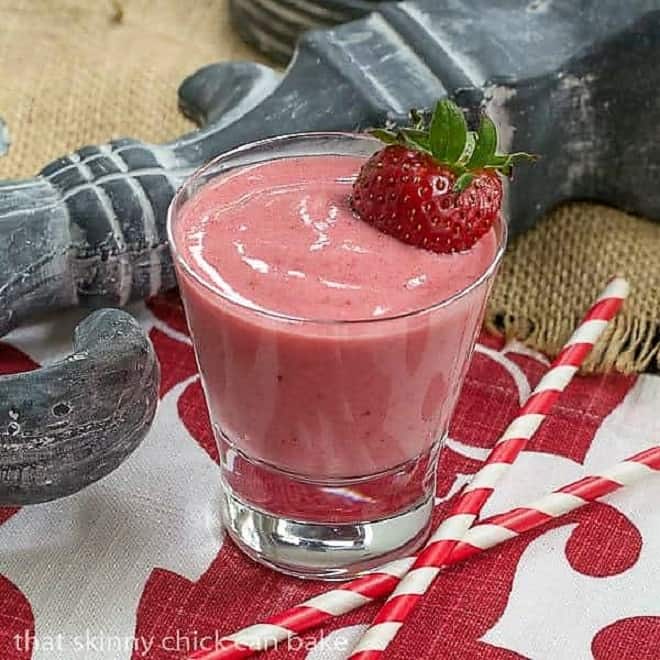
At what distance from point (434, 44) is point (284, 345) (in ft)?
1.49

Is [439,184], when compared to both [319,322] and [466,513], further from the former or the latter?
[466,513]

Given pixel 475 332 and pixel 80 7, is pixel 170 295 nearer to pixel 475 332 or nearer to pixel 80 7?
pixel 475 332

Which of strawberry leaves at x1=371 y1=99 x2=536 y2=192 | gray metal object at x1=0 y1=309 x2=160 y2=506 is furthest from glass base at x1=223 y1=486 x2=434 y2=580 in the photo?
strawberry leaves at x1=371 y1=99 x2=536 y2=192

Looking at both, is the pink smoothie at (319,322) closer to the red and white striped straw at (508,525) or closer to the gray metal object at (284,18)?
the red and white striped straw at (508,525)

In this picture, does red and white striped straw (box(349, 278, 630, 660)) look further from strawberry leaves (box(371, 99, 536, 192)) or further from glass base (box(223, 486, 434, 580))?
strawberry leaves (box(371, 99, 536, 192))

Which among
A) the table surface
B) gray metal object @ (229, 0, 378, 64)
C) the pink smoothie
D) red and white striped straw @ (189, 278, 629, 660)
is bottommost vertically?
the table surface

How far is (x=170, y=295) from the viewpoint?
3.81ft

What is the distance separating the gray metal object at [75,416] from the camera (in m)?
0.87

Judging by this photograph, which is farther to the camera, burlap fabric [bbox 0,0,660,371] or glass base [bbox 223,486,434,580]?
burlap fabric [bbox 0,0,660,371]

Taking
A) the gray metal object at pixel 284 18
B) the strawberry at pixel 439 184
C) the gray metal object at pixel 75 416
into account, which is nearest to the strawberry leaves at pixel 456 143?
the strawberry at pixel 439 184

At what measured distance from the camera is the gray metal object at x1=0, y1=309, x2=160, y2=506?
2.84 ft

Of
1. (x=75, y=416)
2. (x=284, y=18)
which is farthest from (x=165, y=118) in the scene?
(x=75, y=416)

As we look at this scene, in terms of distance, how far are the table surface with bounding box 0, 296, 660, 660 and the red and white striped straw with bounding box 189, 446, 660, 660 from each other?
0.01m

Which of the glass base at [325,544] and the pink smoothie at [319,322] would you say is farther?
the glass base at [325,544]
